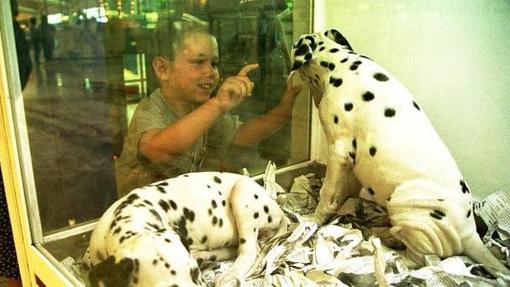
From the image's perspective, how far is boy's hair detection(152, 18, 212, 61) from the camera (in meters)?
1.51

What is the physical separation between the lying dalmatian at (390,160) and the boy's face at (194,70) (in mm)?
329

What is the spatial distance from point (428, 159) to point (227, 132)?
743mm

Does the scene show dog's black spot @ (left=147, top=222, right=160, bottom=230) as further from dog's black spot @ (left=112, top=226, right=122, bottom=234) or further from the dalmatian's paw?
the dalmatian's paw

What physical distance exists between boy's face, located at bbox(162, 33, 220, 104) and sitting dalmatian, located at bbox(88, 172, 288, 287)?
332mm

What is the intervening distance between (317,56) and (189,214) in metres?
0.69

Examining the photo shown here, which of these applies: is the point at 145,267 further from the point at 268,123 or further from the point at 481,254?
the point at 268,123

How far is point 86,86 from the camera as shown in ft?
4.68

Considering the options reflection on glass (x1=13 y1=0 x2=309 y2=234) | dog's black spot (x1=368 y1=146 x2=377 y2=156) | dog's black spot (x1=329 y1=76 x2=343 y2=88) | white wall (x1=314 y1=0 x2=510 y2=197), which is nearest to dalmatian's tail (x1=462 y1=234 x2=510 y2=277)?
white wall (x1=314 y1=0 x2=510 y2=197)

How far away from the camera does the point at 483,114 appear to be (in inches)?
52.1

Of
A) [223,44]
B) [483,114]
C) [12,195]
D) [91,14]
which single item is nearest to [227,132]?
[223,44]

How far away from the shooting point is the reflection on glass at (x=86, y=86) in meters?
1.33

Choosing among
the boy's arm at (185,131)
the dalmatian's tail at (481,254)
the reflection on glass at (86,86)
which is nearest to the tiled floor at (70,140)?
the reflection on glass at (86,86)

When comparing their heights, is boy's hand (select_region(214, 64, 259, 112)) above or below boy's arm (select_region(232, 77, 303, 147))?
above

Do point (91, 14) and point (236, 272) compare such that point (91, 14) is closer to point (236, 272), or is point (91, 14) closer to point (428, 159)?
point (236, 272)
